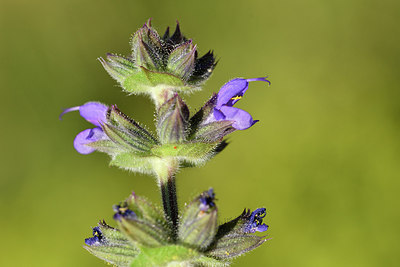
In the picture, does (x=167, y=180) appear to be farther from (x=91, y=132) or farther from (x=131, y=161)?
(x=91, y=132)

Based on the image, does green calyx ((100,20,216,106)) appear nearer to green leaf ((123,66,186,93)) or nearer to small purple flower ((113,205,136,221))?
green leaf ((123,66,186,93))

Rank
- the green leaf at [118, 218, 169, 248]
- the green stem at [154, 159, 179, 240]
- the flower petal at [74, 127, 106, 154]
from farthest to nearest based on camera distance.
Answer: the flower petal at [74, 127, 106, 154]
the green stem at [154, 159, 179, 240]
the green leaf at [118, 218, 169, 248]

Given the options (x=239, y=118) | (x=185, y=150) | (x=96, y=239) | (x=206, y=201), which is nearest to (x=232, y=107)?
(x=239, y=118)

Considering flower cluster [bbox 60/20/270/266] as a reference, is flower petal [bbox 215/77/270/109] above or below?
above

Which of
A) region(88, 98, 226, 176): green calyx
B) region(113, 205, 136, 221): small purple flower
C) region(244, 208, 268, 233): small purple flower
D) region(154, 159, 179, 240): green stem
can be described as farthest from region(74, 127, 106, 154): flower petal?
region(244, 208, 268, 233): small purple flower

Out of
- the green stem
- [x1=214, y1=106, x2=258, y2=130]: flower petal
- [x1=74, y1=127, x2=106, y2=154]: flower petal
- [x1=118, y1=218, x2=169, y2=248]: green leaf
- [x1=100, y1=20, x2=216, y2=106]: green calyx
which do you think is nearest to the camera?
[x1=118, y1=218, x2=169, y2=248]: green leaf

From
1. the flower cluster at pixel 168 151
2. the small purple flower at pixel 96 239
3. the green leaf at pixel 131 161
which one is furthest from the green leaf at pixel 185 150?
the small purple flower at pixel 96 239
